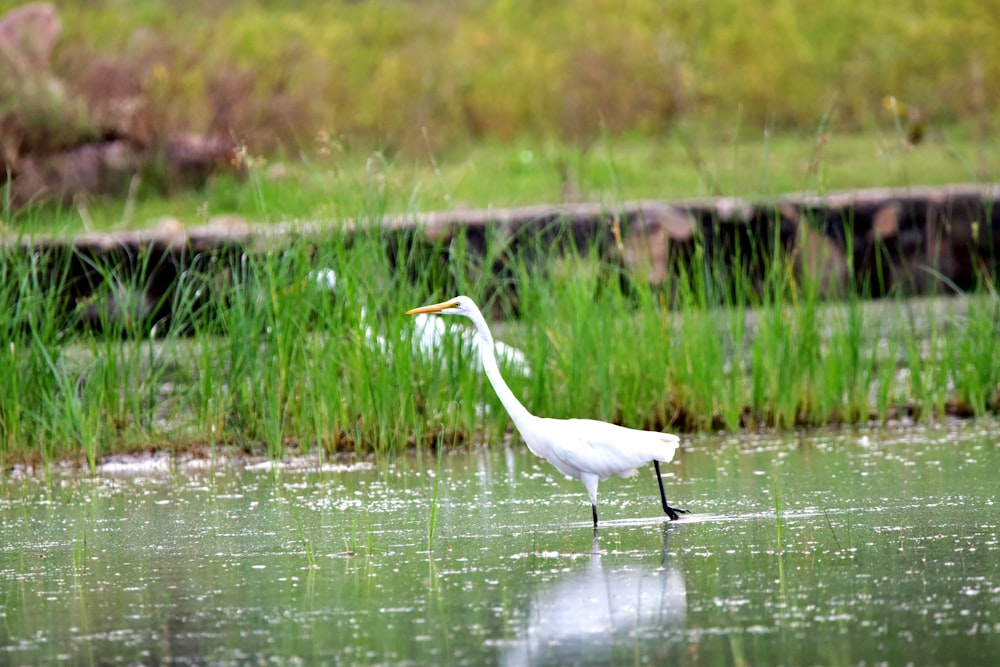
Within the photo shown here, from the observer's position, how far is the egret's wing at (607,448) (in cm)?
431

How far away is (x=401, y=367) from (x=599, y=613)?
8.79 ft

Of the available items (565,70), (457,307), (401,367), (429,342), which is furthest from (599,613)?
(565,70)

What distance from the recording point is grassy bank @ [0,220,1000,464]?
5.84 metres

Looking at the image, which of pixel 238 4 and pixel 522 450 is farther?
pixel 238 4

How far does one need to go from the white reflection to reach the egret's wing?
59 centimetres

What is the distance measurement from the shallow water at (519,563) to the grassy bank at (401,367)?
1.10 ft

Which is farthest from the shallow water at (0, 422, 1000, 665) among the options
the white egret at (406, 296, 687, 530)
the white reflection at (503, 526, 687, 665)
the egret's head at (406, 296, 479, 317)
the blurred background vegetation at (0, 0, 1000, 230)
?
the blurred background vegetation at (0, 0, 1000, 230)

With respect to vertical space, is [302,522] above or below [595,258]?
below

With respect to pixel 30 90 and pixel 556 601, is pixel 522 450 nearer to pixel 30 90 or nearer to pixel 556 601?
pixel 556 601

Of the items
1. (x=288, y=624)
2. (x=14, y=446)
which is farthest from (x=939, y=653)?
(x=14, y=446)

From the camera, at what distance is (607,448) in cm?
433

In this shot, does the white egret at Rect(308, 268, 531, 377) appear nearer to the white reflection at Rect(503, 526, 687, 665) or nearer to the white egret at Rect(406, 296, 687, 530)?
the white egret at Rect(406, 296, 687, 530)

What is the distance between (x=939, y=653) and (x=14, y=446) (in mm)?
4194

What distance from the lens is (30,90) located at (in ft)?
39.9
